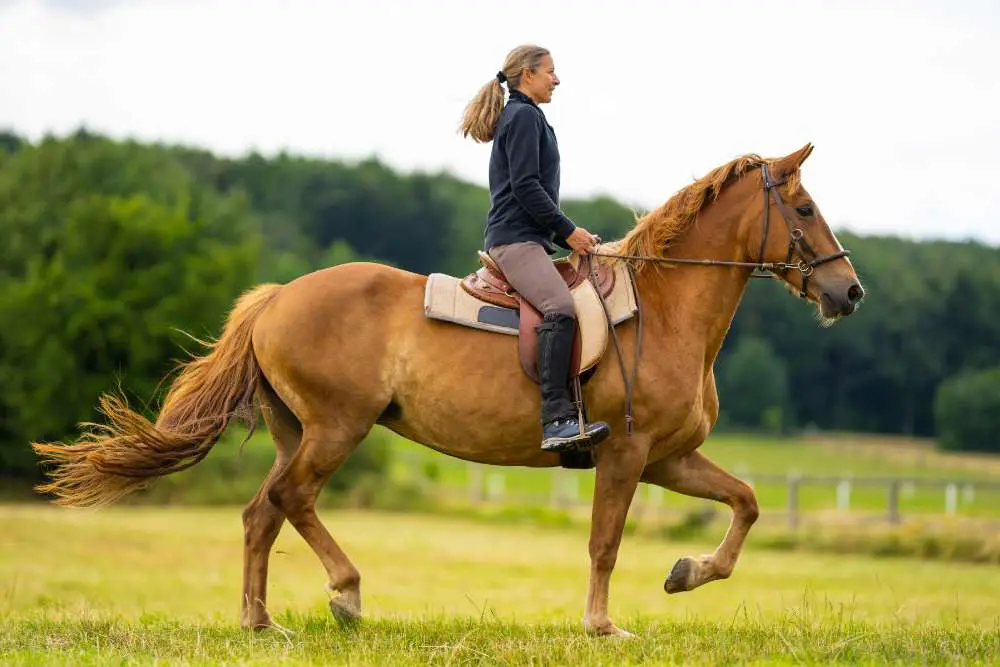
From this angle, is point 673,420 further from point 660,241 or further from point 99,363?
point 99,363

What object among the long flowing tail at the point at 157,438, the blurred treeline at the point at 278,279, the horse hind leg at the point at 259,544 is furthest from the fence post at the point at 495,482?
the long flowing tail at the point at 157,438

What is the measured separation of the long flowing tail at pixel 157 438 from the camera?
8.54m

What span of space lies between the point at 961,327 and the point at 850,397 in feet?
29.7

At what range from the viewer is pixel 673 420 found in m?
8.12

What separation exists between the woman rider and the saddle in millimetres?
93

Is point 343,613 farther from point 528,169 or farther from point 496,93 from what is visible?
point 496,93

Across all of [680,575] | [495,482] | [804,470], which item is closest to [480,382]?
[680,575]

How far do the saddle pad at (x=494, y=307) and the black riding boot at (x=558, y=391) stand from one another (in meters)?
0.26

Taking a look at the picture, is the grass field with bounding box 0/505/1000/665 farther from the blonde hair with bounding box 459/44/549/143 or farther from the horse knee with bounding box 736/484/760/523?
the blonde hair with bounding box 459/44/549/143

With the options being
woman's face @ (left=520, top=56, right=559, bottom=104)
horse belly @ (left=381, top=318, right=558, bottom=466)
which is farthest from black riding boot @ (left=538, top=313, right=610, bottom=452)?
woman's face @ (left=520, top=56, right=559, bottom=104)

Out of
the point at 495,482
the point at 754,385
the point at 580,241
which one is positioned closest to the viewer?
the point at 580,241

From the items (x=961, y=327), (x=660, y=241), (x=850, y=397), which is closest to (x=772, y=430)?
(x=850, y=397)

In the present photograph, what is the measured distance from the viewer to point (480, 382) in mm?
8141

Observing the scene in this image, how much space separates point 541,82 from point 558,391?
85.2 inches
